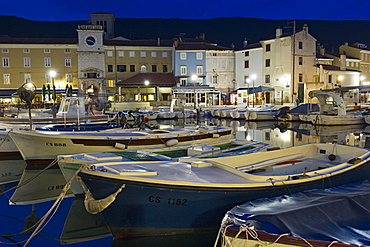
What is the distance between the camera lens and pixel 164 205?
8.08 metres

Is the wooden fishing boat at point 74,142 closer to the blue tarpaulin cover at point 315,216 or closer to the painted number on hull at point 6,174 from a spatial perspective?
the painted number on hull at point 6,174

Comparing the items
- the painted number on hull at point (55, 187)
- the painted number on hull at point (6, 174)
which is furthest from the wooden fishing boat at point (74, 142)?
the painted number on hull at point (55, 187)

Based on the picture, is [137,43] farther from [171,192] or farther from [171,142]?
[171,192]

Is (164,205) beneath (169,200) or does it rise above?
beneath

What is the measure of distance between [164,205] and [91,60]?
190ft

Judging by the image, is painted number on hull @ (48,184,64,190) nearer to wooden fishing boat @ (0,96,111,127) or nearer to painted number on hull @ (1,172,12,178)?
painted number on hull @ (1,172,12,178)

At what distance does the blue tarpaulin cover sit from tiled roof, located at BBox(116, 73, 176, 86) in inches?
2025

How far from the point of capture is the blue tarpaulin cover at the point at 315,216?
6.12m

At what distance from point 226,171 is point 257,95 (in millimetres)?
53281

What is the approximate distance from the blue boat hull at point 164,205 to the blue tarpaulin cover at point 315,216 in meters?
0.76

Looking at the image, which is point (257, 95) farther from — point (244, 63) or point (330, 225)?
point (330, 225)

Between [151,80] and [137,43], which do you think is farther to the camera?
[137,43]

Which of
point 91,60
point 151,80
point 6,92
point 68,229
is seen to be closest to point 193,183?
point 68,229

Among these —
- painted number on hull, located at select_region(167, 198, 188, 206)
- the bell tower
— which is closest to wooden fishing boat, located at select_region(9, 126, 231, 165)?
painted number on hull, located at select_region(167, 198, 188, 206)
